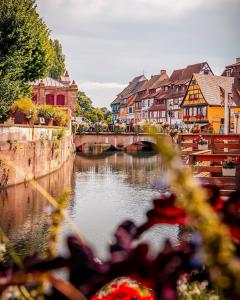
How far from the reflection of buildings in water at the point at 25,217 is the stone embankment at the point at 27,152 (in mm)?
870

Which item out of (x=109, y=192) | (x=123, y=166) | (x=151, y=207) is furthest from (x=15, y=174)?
(x=151, y=207)

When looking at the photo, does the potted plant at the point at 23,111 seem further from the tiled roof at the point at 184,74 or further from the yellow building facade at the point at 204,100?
the tiled roof at the point at 184,74

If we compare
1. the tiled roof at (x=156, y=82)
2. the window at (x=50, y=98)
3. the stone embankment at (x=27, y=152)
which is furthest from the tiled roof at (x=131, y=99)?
the stone embankment at (x=27, y=152)

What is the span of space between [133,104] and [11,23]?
73696 mm

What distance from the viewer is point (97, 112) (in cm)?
9850

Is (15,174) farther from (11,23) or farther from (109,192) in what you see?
(11,23)

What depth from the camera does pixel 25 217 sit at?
18.3m

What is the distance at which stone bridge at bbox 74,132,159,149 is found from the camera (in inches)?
2440

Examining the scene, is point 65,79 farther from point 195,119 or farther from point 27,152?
point 27,152

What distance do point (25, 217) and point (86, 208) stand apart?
122 inches

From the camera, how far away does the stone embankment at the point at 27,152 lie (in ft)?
83.0

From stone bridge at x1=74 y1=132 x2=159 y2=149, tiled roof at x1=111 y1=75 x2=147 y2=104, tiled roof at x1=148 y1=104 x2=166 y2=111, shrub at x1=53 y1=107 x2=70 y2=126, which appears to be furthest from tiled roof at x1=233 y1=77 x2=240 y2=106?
tiled roof at x1=111 y1=75 x2=147 y2=104

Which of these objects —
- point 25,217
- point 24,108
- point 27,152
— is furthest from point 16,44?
point 25,217

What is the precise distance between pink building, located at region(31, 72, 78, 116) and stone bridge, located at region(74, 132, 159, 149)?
7.04m
